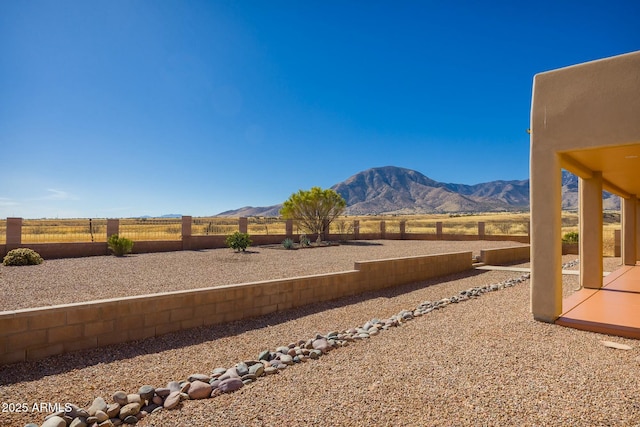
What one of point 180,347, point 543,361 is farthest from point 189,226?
point 543,361

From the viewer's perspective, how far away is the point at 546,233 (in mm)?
6730

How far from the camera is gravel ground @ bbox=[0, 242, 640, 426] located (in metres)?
3.63

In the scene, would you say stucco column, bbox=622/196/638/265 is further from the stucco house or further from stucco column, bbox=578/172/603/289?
the stucco house

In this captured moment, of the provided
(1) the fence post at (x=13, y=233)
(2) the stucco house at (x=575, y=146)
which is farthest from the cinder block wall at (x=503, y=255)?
(1) the fence post at (x=13, y=233)

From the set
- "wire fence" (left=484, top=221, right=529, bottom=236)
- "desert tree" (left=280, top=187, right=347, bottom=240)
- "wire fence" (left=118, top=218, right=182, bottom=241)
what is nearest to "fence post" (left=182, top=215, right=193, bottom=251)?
"wire fence" (left=118, top=218, right=182, bottom=241)

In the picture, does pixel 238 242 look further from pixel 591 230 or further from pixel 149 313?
pixel 591 230

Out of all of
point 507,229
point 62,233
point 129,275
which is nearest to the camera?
point 129,275

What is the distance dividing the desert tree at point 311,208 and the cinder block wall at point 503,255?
14185 mm

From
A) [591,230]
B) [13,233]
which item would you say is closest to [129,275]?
[13,233]

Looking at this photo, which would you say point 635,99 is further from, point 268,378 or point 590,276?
point 268,378

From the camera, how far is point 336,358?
5.27 m

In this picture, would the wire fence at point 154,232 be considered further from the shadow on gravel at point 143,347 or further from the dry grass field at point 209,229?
the shadow on gravel at point 143,347

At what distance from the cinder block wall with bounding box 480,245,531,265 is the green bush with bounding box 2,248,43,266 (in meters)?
18.4

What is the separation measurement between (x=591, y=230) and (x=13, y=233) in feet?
71.1
